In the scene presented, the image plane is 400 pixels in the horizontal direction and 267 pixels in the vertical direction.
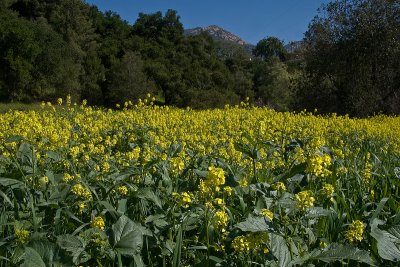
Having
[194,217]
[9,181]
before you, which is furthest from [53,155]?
[194,217]

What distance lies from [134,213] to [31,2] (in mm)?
33961

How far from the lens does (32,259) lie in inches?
54.0

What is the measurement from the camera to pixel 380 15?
1573cm

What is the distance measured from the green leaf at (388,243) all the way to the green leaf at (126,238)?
0.78 metres

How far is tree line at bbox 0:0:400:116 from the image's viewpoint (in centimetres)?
1580

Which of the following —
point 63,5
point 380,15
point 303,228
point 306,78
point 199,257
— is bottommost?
point 199,257

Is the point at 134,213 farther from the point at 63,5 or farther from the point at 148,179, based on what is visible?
the point at 63,5

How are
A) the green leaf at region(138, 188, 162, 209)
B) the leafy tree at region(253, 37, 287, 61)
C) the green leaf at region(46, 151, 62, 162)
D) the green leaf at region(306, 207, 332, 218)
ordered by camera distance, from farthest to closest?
the leafy tree at region(253, 37, 287, 61) → the green leaf at region(46, 151, 62, 162) → the green leaf at region(138, 188, 162, 209) → the green leaf at region(306, 207, 332, 218)

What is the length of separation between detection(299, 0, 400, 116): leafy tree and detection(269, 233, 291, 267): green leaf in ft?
47.3

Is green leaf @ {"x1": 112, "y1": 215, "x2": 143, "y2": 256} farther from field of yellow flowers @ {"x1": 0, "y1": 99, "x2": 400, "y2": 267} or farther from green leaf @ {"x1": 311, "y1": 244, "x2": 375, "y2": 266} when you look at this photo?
green leaf @ {"x1": 311, "y1": 244, "x2": 375, "y2": 266}

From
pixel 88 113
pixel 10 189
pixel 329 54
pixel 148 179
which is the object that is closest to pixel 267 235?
pixel 148 179

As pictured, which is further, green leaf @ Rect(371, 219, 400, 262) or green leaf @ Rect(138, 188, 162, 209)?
green leaf @ Rect(138, 188, 162, 209)

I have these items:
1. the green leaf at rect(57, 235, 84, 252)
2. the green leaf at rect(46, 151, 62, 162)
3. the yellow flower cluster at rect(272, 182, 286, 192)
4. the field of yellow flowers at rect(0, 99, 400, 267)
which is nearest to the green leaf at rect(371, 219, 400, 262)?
the field of yellow flowers at rect(0, 99, 400, 267)

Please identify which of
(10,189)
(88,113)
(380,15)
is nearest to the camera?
(10,189)
